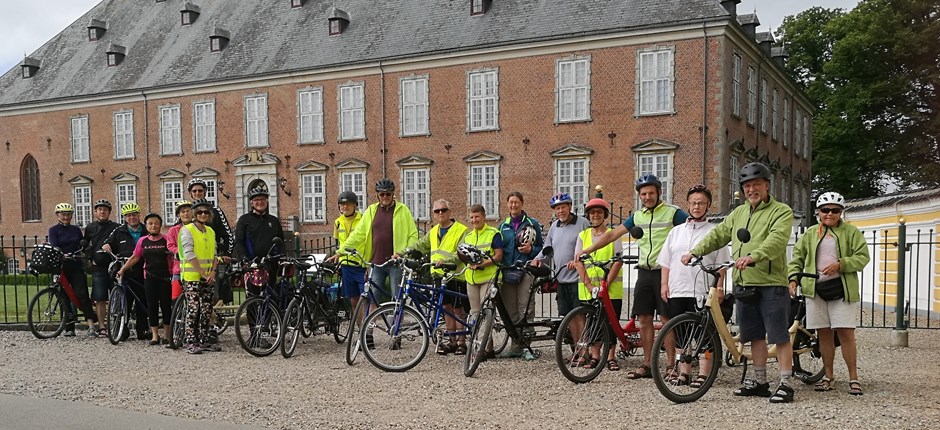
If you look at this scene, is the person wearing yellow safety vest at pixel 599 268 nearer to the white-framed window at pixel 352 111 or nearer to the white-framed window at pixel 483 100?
the white-framed window at pixel 483 100

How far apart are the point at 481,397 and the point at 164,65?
32.2m

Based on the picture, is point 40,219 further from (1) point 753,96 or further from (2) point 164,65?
(1) point 753,96

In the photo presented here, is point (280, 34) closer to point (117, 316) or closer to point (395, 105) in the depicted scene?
point (395, 105)

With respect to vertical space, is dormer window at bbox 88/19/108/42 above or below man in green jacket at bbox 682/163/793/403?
above

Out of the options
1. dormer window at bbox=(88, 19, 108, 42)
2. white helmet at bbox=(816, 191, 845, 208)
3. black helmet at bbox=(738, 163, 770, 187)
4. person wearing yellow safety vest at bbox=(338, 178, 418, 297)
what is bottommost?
person wearing yellow safety vest at bbox=(338, 178, 418, 297)

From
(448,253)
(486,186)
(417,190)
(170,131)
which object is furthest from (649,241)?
(170,131)

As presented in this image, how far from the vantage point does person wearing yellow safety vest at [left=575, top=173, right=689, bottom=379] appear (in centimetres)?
661

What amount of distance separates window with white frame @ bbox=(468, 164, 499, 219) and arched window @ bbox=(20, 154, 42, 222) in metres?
23.3

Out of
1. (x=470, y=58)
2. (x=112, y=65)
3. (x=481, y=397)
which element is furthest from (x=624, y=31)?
(x=112, y=65)

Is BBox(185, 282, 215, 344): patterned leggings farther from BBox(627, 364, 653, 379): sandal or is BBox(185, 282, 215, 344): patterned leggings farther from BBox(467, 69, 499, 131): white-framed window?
BBox(467, 69, 499, 131): white-framed window

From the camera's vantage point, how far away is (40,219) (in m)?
36.2

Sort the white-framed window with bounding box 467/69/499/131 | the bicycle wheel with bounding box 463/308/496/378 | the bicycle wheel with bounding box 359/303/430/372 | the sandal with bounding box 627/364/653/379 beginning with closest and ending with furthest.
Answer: the sandal with bounding box 627/364/653/379
the bicycle wheel with bounding box 463/308/496/378
the bicycle wheel with bounding box 359/303/430/372
the white-framed window with bounding box 467/69/499/131

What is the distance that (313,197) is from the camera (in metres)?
30.2

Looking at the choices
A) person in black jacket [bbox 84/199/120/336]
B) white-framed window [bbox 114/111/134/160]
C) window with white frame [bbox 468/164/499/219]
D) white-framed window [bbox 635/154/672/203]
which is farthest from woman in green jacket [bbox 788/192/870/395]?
white-framed window [bbox 114/111/134/160]
